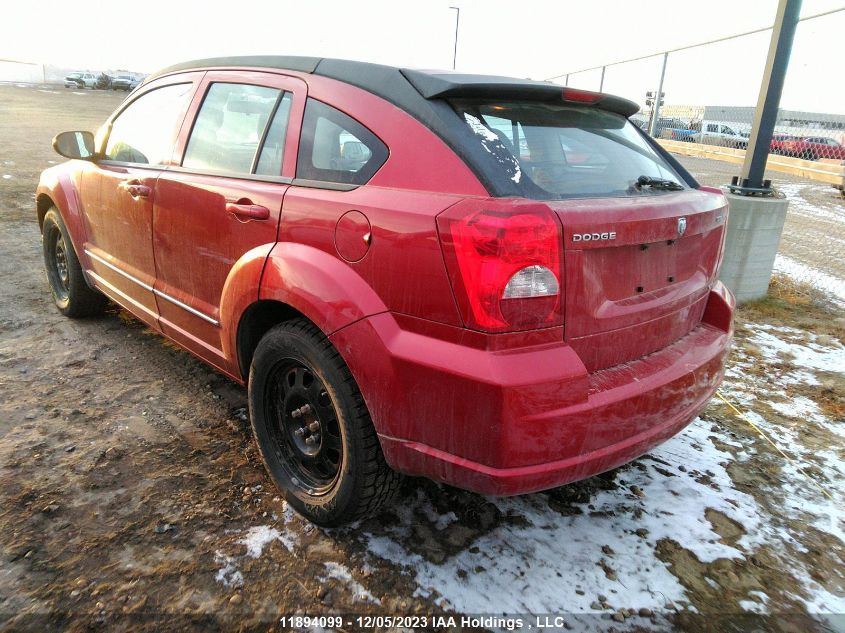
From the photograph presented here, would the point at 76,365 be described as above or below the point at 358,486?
below

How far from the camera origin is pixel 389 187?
1.98 m

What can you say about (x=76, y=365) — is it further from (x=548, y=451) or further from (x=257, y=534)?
(x=548, y=451)

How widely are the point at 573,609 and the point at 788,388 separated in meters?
2.60

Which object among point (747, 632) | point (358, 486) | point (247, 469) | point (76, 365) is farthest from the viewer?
point (76, 365)

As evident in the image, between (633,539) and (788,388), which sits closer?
(633,539)

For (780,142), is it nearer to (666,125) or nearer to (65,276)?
(666,125)

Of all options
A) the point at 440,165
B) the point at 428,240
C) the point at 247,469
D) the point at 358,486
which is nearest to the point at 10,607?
the point at 247,469

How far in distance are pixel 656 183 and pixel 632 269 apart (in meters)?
0.55

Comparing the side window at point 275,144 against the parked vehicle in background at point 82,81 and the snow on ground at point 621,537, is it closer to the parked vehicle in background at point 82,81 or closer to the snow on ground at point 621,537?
the snow on ground at point 621,537

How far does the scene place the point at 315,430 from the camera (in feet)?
7.53

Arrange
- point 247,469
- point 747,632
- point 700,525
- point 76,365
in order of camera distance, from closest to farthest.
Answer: point 747,632 < point 700,525 < point 247,469 < point 76,365

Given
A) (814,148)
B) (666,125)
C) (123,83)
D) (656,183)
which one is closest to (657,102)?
(666,125)

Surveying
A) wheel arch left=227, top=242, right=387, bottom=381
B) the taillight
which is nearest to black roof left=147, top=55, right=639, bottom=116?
the taillight

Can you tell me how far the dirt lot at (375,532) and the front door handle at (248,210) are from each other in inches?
45.3
